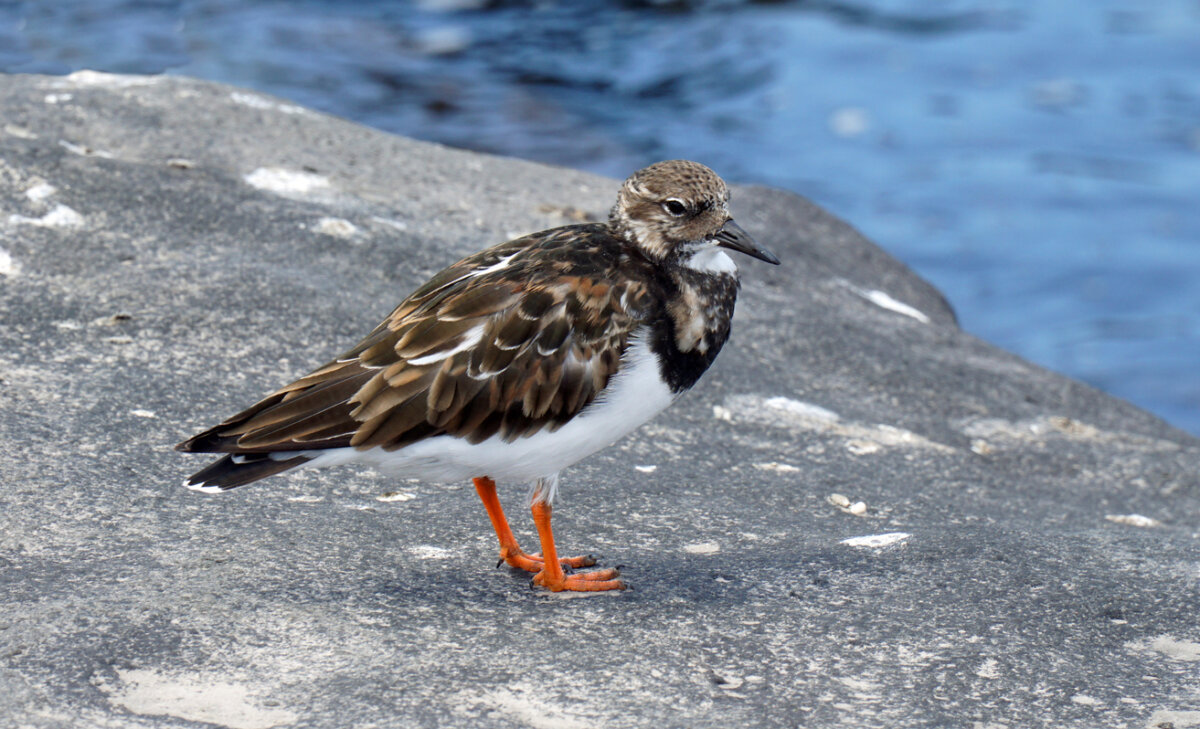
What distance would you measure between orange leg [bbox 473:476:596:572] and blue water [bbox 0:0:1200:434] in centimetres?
813

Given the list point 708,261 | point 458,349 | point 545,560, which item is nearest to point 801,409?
point 708,261

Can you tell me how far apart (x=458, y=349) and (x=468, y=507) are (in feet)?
3.25

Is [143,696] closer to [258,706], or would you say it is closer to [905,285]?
[258,706]

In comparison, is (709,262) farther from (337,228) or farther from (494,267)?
(337,228)

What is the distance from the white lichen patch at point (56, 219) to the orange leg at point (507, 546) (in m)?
2.84

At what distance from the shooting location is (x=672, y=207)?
13.6ft

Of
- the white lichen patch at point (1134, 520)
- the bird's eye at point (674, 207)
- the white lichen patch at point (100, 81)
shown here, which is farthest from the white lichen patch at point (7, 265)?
the white lichen patch at point (1134, 520)

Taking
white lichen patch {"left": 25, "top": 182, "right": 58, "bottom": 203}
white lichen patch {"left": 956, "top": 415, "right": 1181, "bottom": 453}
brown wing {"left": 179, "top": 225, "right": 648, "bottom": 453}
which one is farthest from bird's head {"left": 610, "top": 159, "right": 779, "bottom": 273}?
white lichen patch {"left": 25, "top": 182, "right": 58, "bottom": 203}

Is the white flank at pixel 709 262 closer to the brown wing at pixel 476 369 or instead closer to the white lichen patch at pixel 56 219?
the brown wing at pixel 476 369

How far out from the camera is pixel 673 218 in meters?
4.14

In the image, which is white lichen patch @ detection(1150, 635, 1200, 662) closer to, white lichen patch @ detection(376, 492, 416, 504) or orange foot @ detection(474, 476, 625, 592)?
orange foot @ detection(474, 476, 625, 592)

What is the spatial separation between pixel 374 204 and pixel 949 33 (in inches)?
522

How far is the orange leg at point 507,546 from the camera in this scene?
13.5ft

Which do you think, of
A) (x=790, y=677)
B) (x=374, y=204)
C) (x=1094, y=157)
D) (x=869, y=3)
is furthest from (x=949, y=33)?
(x=790, y=677)
